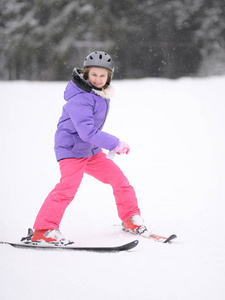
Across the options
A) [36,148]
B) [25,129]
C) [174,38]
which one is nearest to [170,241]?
[36,148]

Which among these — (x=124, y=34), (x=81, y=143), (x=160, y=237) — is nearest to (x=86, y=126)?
(x=81, y=143)

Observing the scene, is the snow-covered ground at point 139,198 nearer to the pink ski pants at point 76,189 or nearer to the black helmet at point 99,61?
the pink ski pants at point 76,189

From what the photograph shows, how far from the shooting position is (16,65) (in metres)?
22.7

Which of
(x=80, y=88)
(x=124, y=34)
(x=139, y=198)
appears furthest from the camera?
(x=124, y=34)

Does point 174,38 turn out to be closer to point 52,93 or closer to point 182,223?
point 52,93

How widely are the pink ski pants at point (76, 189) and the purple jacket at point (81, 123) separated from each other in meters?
0.10

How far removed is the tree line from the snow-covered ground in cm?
888

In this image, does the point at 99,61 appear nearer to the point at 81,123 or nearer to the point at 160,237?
the point at 81,123

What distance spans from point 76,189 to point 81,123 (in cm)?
59

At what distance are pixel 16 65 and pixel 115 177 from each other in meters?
21.3

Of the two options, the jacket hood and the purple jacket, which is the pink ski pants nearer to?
the purple jacket

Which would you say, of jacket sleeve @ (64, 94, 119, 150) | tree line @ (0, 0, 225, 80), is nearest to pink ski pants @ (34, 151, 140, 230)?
jacket sleeve @ (64, 94, 119, 150)

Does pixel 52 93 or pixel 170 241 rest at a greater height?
pixel 52 93

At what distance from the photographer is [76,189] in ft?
9.86
